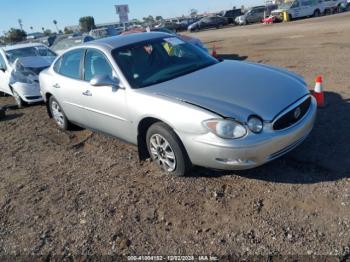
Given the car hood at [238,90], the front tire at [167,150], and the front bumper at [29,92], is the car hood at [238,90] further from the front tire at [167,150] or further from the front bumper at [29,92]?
the front bumper at [29,92]

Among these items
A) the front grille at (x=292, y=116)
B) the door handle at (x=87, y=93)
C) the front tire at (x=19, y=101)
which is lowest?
the front tire at (x=19, y=101)

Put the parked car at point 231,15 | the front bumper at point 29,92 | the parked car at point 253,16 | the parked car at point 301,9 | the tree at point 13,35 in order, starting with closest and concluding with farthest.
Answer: the front bumper at point 29,92
the parked car at point 301,9
the parked car at point 253,16
the parked car at point 231,15
the tree at point 13,35

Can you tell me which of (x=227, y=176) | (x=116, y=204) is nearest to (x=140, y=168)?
(x=116, y=204)

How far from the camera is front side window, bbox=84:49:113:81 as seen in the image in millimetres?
5142

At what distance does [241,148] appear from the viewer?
12.5 ft

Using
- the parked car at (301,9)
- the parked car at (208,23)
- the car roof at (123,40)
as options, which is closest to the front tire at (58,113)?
the car roof at (123,40)

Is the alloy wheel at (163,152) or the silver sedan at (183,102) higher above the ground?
the silver sedan at (183,102)

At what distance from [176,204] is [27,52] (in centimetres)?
883

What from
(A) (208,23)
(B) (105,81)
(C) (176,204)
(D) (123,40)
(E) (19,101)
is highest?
(D) (123,40)

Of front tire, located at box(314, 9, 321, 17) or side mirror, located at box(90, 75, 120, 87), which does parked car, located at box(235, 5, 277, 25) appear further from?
side mirror, located at box(90, 75, 120, 87)

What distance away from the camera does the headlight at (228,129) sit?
3818mm

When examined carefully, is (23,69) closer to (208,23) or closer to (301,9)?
(301,9)

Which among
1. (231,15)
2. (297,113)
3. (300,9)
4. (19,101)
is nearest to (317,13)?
(300,9)

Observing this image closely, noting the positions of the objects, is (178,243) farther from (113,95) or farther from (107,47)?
(107,47)
